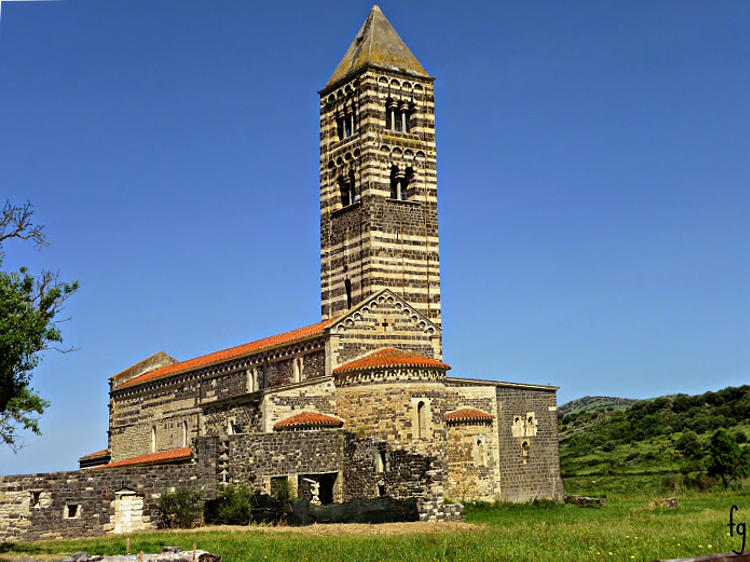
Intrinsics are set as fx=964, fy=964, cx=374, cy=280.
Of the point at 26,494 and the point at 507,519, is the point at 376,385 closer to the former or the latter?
the point at 507,519

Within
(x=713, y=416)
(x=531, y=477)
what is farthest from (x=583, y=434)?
(x=531, y=477)

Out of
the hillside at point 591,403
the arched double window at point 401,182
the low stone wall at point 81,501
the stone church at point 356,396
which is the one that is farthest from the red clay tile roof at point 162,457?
the hillside at point 591,403

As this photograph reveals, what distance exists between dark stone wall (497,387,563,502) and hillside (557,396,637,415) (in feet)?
233

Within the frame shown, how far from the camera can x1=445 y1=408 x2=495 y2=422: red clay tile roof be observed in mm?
43062

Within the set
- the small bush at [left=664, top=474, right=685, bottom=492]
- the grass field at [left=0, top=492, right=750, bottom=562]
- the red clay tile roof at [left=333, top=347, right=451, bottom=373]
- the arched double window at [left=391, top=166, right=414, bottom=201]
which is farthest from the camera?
the small bush at [left=664, top=474, right=685, bottom=492]

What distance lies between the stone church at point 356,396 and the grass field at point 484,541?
12.0 feet

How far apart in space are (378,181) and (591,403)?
83816mm

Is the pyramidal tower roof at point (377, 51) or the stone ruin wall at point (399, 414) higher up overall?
the pyramidal tower roof at point (377, 51)

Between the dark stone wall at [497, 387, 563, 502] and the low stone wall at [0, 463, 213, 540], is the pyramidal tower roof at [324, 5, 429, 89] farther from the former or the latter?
the low stone wall at [0, 463, 213, 540]

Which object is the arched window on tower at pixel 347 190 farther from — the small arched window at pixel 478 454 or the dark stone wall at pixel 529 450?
the small arched window at pixel 478 454

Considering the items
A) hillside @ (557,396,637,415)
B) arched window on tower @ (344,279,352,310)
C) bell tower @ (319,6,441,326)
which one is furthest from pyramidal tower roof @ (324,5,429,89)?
hillside @ (557,396,637,415)

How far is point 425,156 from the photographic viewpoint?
165 feet

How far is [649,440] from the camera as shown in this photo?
234 feet

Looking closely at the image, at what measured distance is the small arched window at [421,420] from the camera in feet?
128
